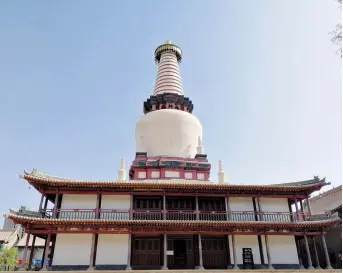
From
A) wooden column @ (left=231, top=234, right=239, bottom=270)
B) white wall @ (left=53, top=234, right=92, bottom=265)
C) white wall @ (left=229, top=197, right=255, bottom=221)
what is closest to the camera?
wooden column @ (left=231, top=234, right=239, bottom=270)

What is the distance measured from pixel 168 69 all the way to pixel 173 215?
1836 centimetres

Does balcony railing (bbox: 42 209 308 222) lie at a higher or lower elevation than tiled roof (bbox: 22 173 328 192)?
lower

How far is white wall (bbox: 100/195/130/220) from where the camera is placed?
21781mm

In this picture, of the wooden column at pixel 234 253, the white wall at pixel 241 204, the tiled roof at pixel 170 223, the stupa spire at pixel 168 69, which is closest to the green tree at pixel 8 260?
the tiled roof at pixel 170 223

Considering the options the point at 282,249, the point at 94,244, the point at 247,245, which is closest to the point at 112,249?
the point at 94,244

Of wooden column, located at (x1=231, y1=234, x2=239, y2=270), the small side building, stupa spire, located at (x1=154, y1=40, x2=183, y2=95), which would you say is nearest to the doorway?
wooden column, located at (x1=231, y1=234, x2=239, y2=270)

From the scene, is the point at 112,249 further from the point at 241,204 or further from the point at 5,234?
the point at 5,234

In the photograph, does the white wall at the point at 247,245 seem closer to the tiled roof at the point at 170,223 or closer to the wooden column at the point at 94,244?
the tiled roof at the point at 170,223

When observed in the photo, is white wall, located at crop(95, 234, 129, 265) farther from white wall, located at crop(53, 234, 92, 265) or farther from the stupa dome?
the stupa dome

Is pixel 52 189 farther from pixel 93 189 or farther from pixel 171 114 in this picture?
pixel 171 114

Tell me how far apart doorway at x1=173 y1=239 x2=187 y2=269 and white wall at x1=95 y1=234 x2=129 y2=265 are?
3.35 meters

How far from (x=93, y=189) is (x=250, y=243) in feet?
37.2

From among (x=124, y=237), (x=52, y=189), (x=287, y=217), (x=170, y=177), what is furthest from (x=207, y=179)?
(x=52, y=189)

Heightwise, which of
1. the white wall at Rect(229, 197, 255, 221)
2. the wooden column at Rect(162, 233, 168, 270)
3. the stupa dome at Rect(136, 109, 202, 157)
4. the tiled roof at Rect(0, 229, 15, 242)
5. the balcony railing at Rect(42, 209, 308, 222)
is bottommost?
the wooden column at Rect(162, 233, 168, 270)
